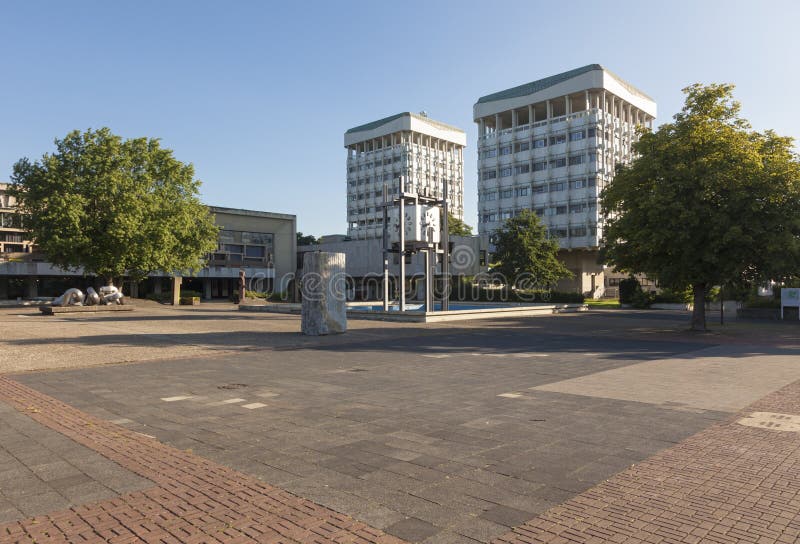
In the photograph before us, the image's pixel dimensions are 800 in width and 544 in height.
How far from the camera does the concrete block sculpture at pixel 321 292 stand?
2064cm

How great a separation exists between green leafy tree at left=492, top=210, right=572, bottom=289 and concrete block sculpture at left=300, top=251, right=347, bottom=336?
33609 mm

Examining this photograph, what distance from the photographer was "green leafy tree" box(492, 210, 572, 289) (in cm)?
5247

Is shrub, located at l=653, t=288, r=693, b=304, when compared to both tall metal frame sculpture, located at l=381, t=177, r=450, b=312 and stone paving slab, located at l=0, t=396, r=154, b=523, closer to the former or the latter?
tall metal frame sculpture, located at l=381, t=177, r=450, b=312

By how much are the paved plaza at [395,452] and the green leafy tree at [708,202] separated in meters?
9.75

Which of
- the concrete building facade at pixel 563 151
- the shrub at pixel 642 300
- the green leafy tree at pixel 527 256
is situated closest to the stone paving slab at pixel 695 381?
the shrub at pixel 642 300

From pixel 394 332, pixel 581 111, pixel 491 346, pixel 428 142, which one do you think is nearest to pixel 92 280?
pixel 394 332

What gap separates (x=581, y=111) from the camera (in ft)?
252

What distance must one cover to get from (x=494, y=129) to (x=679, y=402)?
83130mm

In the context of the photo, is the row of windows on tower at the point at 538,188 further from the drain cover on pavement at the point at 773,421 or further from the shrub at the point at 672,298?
the drain cover on pavement at the point at 773,421

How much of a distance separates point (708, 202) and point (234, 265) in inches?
2305

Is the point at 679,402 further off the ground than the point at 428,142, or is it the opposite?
the point at 428,142

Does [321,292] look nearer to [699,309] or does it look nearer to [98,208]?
[699,309]

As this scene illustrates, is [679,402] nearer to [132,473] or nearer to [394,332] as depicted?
[132,473]

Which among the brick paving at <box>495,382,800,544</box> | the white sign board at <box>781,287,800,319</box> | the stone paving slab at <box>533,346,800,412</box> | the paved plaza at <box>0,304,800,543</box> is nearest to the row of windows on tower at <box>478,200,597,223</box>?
the white sign board at <box>781,287,800,319</box>
